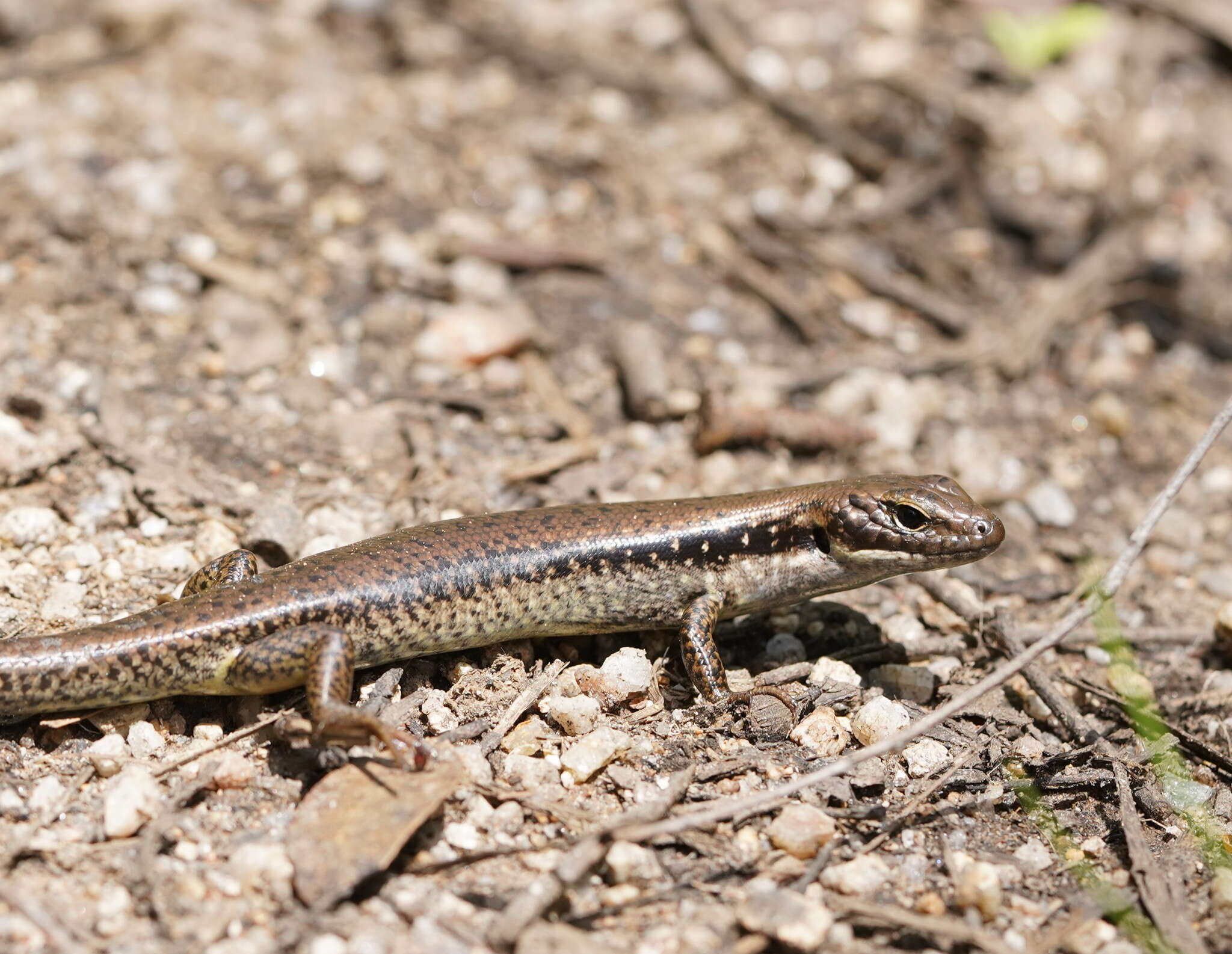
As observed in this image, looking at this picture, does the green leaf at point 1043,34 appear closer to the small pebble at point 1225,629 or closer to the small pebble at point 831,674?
the small pebble at point 1225,629

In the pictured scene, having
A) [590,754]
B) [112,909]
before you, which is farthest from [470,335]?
[112,909]

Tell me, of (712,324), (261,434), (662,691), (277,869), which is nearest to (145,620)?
(277,869)

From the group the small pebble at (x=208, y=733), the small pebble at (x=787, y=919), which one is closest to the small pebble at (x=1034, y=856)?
the small pebble at (x=787, y=919)

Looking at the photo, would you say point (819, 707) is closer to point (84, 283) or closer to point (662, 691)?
point (662, 691)

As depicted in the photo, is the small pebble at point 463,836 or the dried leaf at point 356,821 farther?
the small pebble at point 463,836

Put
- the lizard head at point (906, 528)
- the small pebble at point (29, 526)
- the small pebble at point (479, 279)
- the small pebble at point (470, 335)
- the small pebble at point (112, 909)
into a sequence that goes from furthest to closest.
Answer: the small pebble at point (479, 279)
the small pebble at point (470, 335)
the small pebble at point (29, 526)
the lizard head at point (906, 528)
the small pebble at point (112, 909)

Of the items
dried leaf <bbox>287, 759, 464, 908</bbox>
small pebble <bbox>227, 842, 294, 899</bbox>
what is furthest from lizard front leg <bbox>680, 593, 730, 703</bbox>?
small pebble <bbox>227, 842, 294, 899</bbox>
